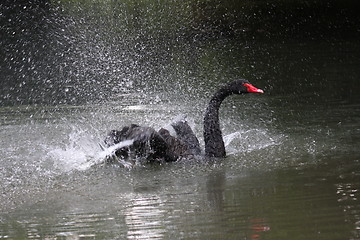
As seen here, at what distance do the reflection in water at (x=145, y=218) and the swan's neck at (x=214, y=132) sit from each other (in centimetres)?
169

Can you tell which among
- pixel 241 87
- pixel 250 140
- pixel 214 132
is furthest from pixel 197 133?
pixel 241 87

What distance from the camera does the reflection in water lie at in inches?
166

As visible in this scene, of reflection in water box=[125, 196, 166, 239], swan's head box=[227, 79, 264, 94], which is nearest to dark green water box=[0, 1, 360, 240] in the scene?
reflection in water box=[125, 196, 166, 239]

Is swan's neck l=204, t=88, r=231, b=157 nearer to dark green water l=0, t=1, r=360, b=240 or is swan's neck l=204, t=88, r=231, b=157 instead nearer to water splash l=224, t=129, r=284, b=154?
dark green water l=0, t=1, r=360, b=240

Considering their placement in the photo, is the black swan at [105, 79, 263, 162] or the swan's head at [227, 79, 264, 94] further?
the swan's head at [227, 79, 264, 94]

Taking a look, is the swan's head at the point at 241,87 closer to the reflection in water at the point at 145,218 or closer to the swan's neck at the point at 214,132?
the swan's neck at the point at 214,132

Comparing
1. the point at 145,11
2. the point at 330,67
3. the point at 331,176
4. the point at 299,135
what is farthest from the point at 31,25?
the point at 331,176

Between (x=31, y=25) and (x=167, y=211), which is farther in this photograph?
(x=31, y=25)

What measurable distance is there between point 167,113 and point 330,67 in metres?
5.17

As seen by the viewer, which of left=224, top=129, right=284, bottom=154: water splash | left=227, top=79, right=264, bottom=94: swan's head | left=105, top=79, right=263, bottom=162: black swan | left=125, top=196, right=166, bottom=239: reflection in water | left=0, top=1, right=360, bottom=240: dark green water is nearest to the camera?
left=125, top=196, right=166, bottom=239: reflection in water

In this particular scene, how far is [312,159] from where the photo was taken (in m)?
6.38

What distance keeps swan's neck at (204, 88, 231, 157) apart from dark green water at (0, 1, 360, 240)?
0.19m

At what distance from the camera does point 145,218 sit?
4594 mm

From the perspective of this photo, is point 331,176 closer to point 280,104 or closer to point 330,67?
point 280,104
